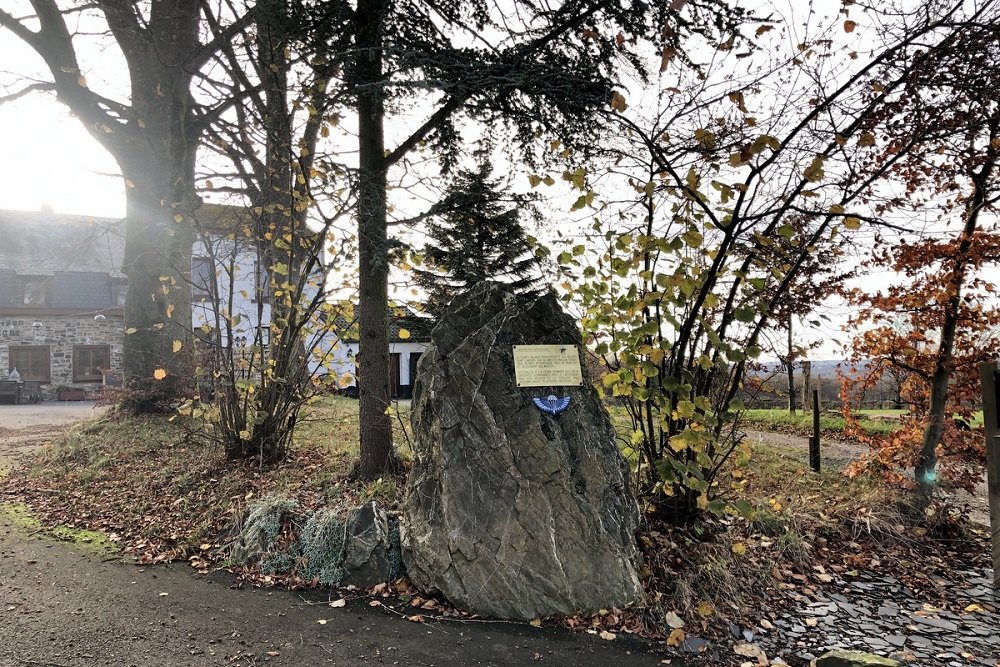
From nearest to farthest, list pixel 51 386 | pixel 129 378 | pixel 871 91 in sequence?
pixel 871 91
pixel 129 378
pixel 51 386

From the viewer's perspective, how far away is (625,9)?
15.7ft

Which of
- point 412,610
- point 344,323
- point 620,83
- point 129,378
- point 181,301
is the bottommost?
point 412,610

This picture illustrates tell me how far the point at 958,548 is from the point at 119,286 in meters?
28.0

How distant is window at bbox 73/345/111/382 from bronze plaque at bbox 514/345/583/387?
23.8m

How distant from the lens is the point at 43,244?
23.9 m

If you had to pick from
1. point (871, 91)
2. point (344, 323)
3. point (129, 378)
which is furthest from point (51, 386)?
point (871, 91)

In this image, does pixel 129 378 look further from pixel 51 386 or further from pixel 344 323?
pixel 51 386

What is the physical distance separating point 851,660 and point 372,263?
13.9 feet

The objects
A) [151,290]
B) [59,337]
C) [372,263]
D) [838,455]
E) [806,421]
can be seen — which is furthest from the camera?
[59,337]

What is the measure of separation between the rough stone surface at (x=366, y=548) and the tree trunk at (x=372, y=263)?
1.20m

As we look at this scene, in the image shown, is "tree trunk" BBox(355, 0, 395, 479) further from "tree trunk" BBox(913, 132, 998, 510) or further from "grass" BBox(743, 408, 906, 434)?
"grass" BBox(743, 408, 906, 434)

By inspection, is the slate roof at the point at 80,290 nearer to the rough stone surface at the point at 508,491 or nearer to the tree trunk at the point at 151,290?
the tree trunk at the point at 151,290

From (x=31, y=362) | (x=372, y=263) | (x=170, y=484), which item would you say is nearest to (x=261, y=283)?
(x=372, y=263)

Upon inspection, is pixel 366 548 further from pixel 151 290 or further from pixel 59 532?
pixel 151 290
